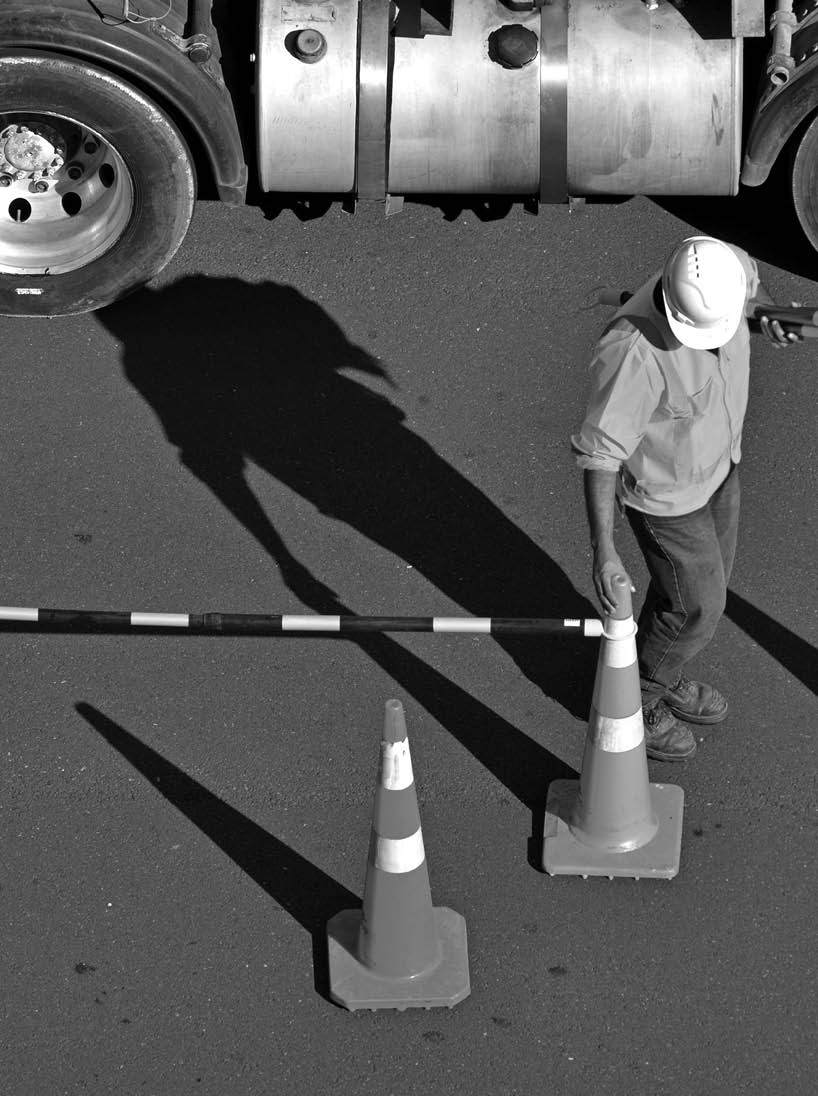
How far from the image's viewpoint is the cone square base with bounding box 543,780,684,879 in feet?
18.7

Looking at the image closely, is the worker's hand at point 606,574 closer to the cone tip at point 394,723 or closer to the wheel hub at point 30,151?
the cone tip at point 394,723

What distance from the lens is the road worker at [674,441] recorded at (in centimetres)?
517

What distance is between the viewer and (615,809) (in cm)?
568

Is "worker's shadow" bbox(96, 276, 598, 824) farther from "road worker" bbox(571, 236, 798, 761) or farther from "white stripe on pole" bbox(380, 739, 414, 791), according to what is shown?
"white stripe on pole" bbox(380, 739, 414, 791)

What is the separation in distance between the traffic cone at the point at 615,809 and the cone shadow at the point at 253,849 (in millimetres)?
753

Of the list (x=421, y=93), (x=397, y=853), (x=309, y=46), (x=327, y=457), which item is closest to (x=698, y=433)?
(x=397, y=853)

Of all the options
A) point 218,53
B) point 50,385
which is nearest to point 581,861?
point 50,385

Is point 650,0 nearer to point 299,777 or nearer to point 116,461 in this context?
point 116,461

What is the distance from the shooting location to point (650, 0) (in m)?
7.10

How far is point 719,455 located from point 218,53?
2967 mm

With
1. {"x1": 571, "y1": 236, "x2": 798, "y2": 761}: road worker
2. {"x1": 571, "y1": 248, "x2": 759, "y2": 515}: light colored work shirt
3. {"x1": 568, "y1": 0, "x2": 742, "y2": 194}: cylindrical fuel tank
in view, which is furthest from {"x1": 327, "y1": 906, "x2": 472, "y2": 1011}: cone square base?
{"x1": 568, "y1": 0, "x2": 742, "y2": 194}: cylindrical fuel tank

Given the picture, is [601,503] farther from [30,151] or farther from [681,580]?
[30,151]

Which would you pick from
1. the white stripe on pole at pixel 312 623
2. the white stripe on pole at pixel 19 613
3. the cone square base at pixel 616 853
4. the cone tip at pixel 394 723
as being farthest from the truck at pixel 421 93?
the cone tip at pixel 394 723

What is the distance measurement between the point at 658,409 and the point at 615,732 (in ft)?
3.49
